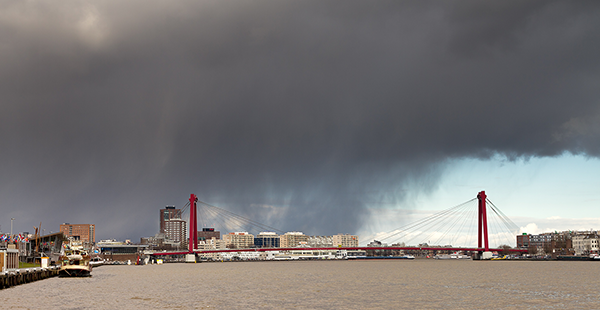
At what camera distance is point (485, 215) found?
182m

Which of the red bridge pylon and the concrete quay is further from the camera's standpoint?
the red bridge pylon

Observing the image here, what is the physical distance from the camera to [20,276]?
198 ft

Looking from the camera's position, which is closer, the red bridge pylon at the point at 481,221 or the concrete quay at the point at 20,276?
the concrete quay at the point at 20,276

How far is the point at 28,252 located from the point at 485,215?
5626 inches

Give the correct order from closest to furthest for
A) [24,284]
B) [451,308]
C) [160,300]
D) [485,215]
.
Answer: [451,308]
[160,300]
[24,284]
[485,215]

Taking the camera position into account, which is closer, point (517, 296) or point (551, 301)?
point (551, 301)

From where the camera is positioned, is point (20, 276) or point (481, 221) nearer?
point (20, 276)

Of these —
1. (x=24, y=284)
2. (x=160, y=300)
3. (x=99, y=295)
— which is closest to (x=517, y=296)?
(x=160, y=300)

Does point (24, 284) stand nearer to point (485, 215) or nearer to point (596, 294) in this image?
point (596, 294)

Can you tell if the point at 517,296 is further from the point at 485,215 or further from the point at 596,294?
Result: the point at 485,215

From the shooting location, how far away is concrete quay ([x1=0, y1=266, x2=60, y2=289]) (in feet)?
173

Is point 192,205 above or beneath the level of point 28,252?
above

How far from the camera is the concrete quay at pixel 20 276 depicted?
173 feet

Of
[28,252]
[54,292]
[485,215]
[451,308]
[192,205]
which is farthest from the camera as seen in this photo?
[192,205]
